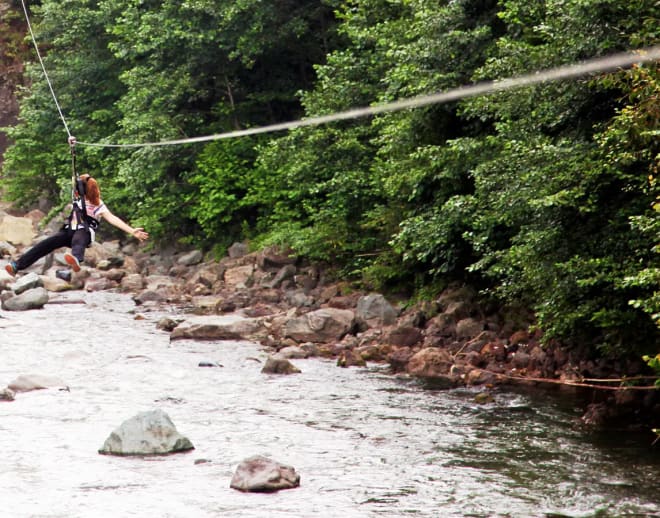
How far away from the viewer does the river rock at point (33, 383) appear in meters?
18.5

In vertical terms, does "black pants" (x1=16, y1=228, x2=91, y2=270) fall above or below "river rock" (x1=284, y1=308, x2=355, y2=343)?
above

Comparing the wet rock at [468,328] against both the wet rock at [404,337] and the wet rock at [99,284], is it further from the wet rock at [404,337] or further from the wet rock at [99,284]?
the wet rock at [99,284]

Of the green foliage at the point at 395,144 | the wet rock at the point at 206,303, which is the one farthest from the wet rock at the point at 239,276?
the green foliage at the point at 395,144

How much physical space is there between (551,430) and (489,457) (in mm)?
1841

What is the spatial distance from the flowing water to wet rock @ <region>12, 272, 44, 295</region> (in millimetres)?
9795

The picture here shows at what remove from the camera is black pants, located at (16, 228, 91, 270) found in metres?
17.8

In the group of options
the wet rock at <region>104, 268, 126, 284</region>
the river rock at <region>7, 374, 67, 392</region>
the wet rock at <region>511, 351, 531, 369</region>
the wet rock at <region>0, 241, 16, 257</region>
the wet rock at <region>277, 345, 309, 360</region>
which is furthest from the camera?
the wet rock at <region>0, 241, 16, 257</region>

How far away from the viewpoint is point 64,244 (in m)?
18.4

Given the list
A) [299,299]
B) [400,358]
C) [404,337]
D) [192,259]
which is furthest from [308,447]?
[192,259]

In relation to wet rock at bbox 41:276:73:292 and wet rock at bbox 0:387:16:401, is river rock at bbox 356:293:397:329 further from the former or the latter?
wet rock at bbox 41:276:73:292

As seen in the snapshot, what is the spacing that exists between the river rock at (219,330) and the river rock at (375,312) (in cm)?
239

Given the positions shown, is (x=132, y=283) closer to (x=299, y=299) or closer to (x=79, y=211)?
(x=299, y=299)

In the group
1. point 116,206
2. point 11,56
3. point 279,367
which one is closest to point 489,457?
point 279,367

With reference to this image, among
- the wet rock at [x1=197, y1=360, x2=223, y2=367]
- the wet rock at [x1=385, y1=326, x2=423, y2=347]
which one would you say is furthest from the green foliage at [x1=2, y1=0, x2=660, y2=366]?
the wet rock at [x1=197, y1=360, x2=223, y2=367]
